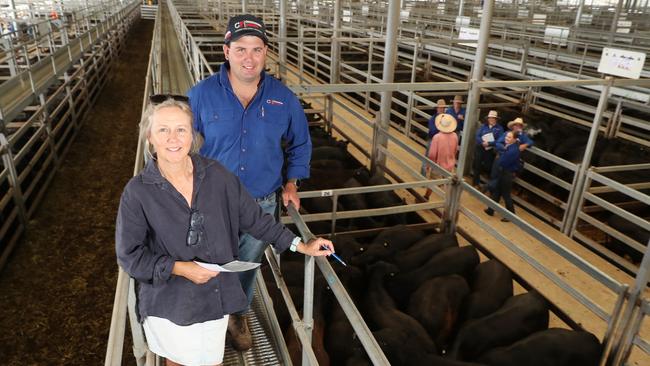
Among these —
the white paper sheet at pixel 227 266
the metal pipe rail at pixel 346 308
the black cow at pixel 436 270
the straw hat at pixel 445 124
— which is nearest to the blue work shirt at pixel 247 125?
the metal pipe rail at pixel 346 308

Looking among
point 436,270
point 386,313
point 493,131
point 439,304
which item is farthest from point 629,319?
point 493,131

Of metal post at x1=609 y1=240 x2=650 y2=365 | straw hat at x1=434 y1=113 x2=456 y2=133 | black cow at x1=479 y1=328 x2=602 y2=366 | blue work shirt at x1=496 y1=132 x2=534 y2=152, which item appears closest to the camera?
metal post at x1=609 y1=240 x2=650 y2=365

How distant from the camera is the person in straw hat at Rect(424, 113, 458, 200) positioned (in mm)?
7844

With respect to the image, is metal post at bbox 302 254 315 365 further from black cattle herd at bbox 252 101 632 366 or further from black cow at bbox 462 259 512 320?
black cow at bbox 462 259 512 320

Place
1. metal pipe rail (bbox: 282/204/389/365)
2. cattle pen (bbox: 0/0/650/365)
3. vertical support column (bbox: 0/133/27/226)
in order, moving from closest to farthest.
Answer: metal pipe rail (bbox: 282/204/389/365) < cattle pen (bbox: 0/0/650/365) < vertical support column (bbox: 0/133/27/226)

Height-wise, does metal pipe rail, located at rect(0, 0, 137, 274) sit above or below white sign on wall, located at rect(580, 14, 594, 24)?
below

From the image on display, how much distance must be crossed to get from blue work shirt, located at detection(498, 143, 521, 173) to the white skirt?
619cm

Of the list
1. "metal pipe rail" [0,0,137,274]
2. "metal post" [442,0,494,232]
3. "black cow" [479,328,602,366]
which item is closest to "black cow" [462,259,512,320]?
"black cow" [479,328,602,366]

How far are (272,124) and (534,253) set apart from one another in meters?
4.90

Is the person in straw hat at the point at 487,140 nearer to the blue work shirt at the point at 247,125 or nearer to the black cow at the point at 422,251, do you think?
the black cow at the point at 422,251

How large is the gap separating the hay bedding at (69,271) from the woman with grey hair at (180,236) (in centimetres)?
305

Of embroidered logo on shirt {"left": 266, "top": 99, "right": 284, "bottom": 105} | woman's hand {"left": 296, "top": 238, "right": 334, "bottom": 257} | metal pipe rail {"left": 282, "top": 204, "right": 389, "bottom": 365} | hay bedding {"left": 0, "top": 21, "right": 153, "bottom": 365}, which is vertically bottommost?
hay bedding {"left": 0, "top": 21, "right": 153, "bottom": 365}

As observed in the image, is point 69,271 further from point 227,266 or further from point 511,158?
point 511,158

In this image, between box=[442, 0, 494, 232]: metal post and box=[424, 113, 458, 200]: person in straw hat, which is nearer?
box=[442, 0, 494, 232]: metal post
